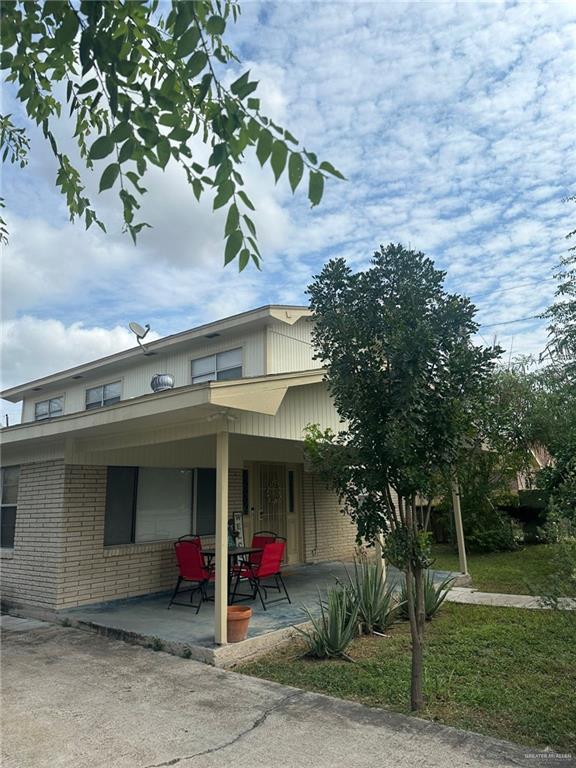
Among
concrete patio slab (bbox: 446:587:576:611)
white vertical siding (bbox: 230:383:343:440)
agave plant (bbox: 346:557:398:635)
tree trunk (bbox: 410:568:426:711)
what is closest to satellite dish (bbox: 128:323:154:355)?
white vertical siding (bbox: 230:383:343:440)

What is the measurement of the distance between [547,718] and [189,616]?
478 centimetres

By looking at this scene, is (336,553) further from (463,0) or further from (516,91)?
(463,0)

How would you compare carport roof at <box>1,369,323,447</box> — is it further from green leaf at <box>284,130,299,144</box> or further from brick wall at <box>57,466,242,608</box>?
green leaf at <box>284,130,299,144</box>

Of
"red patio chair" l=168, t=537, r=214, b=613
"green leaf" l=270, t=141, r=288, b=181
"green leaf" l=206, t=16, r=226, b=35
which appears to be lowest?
"red patio chair" l=168, t=537, r=214, b=613

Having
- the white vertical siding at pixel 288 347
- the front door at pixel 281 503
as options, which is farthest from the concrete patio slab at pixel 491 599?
the white vertical siding at pixel 288 347

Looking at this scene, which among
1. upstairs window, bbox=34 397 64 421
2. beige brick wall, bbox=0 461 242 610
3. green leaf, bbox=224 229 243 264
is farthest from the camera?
upstairs window, bbox=34 397 64 421

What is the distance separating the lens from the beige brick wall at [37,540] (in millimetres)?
8234

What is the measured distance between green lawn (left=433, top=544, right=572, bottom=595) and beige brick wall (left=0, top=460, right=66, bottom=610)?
20.1 ft

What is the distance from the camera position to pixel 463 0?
3.92 meters

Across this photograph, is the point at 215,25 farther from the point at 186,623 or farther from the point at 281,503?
the point at 281,503

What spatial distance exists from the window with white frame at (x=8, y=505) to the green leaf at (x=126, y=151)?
9.08m

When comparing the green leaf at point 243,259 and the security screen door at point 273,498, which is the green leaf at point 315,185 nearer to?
the green leaf at point 243,259

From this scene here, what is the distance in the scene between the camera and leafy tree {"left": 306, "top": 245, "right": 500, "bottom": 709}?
13.9 feet

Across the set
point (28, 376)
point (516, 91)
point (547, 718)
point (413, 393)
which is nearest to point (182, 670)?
point (547, 718)
